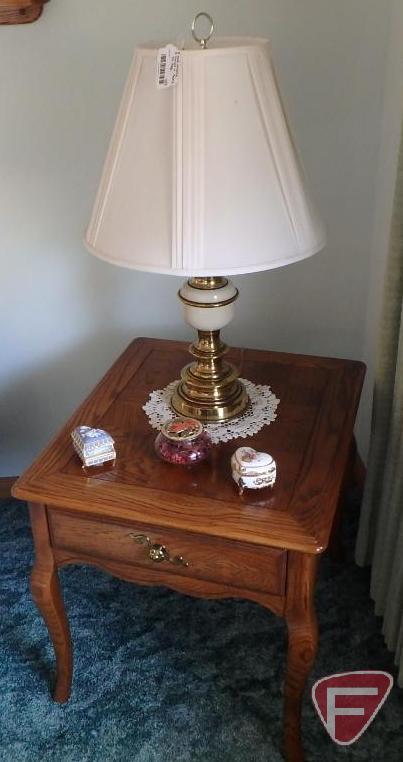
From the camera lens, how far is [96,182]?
59.8 inches

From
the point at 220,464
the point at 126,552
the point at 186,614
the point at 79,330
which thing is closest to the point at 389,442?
the point at 220,464

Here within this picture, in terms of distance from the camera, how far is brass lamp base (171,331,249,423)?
1230 millimetres

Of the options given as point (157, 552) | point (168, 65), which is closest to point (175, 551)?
point (157, 552)

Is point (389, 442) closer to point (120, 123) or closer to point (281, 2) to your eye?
point (120, 123)

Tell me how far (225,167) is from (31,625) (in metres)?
1.02

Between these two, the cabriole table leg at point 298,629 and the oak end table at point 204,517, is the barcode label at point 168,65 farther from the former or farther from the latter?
the cabriole table leg at point 298,629

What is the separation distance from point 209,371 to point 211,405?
6 centimetres

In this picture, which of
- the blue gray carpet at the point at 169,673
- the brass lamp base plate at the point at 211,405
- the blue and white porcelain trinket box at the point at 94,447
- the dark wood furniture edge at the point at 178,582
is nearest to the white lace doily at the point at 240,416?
the brass lamp base plate at the point at 211,405

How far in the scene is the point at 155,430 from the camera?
122 centimetres

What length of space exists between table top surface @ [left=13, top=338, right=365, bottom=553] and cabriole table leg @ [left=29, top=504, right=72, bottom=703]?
8 cm

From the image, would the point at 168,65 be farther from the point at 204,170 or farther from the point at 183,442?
the point at 183,442

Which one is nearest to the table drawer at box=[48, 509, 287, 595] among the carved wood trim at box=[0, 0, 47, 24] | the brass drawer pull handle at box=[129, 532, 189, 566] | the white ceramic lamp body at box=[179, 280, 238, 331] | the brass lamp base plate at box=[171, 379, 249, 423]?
the brass drawer pull handle at box=[129, 532, 189, 566]

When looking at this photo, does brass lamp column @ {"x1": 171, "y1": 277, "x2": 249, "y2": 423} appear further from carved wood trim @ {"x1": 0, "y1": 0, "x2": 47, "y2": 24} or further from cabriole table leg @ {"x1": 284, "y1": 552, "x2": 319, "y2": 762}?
carved wood trim @ {"x1": 0, "y1": 0, "x2": 47, "y2": 24}

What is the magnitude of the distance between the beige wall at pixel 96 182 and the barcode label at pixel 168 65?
441 millimetres
